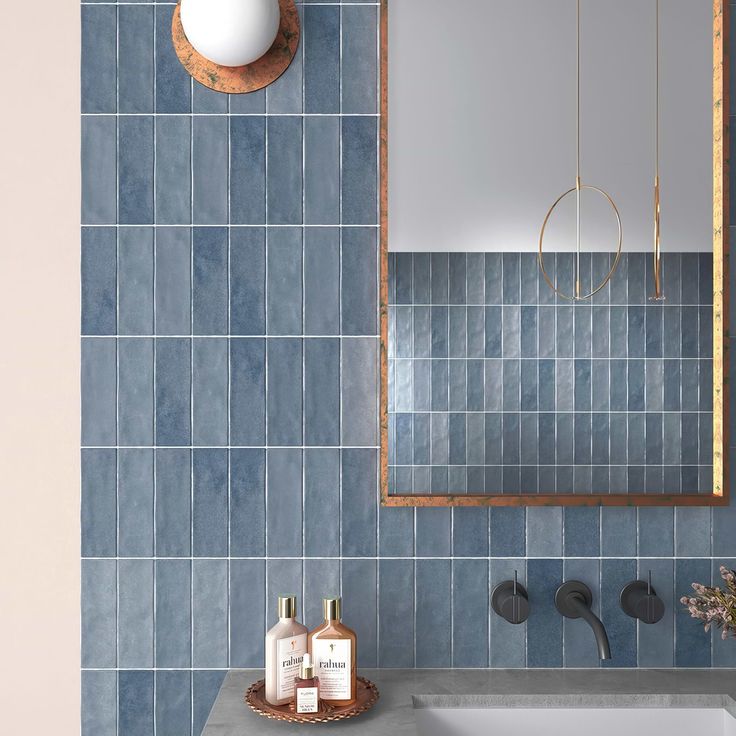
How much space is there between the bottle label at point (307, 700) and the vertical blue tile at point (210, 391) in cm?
47

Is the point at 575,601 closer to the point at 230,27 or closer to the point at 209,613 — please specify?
the point at 209,613

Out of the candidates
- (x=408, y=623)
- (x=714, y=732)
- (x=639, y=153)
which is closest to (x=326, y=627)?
(x=408, y=623)

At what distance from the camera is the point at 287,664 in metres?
1.28

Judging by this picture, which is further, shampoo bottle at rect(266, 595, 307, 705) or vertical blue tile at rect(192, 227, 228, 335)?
vertical blue tile at rect(192, 227, 228, 335)

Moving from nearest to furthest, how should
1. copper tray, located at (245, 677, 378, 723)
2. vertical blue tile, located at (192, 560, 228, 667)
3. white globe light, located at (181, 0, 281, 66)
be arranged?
1. copper tray, located at (245, 677, 378, 723)
2. white globe light, located at (181, 0, 281, 66)
3. vertical blue tile, located at (192, 560, 228, 667)

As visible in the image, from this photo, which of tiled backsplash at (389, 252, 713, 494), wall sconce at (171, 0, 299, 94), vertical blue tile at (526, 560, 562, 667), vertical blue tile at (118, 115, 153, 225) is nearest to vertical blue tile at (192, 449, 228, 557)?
tiled backsplash at (389, 252, 713, 494)

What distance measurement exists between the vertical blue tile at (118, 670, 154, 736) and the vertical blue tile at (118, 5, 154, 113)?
1064 mm

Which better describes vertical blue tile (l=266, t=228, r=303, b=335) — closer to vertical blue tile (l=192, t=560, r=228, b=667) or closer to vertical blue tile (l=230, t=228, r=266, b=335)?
vertical blue tile (l=230, t=228, r=266, b=335)

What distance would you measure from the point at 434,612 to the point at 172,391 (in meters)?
0.64

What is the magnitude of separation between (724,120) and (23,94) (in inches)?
51.7

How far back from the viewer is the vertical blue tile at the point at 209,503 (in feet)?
4.82

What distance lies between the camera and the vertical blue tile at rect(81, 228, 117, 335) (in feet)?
4.83

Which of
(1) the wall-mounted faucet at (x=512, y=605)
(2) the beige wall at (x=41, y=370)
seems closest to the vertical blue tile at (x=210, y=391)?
(2) the beige wall at (x=41, y=370)

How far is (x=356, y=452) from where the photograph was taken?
4.84ft
